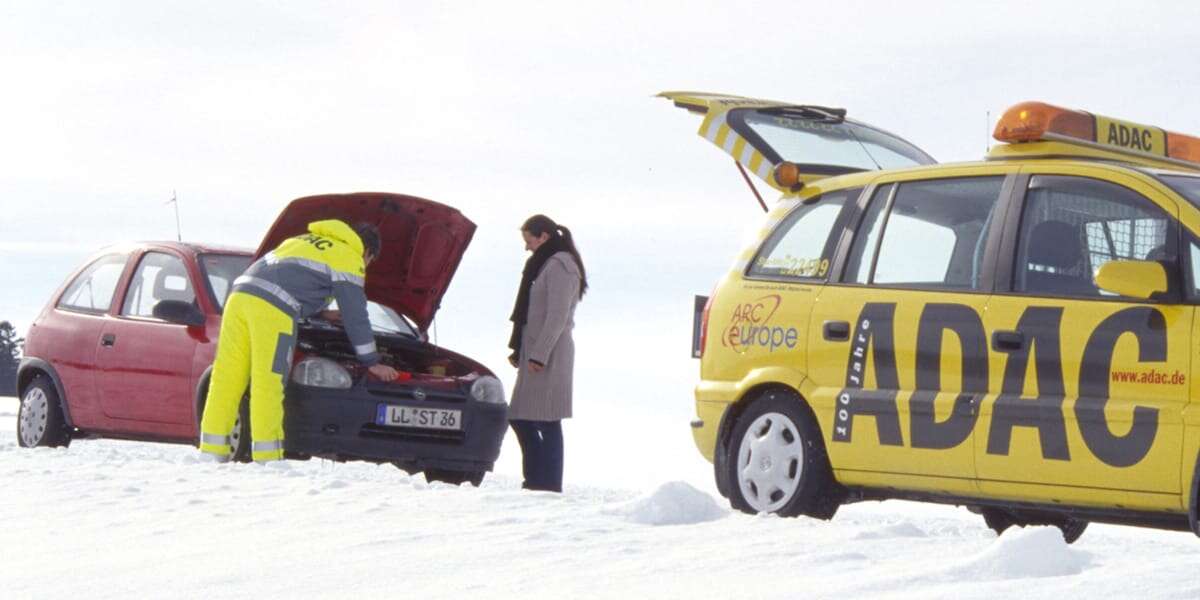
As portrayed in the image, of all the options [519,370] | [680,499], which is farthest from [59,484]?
[680,499]

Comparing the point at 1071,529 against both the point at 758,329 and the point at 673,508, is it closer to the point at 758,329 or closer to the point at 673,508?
the point at 758,329

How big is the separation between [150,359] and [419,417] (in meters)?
→ 2.08

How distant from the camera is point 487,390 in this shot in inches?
450

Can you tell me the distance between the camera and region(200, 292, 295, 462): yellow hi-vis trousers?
35.2ft

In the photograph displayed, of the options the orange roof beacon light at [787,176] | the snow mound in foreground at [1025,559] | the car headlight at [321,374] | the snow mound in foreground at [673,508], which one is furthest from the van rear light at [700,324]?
the snow mound in foreground at [1025,559]

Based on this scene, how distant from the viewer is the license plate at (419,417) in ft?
36.3

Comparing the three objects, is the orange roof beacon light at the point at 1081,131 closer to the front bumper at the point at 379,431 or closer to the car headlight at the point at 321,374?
the front bumper at the point at 379,431

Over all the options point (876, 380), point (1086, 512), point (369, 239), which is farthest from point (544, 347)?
point (1086, 512)

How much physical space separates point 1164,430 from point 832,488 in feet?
5.46

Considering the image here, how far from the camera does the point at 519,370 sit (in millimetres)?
10867

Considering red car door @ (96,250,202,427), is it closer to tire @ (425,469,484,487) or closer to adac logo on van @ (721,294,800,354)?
tire @ (425,469,484,487)

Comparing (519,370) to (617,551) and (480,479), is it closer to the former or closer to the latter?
(480,479)

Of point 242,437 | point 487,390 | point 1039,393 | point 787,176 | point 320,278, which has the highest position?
point 787,176

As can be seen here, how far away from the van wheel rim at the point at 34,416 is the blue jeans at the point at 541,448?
13.5 feet
